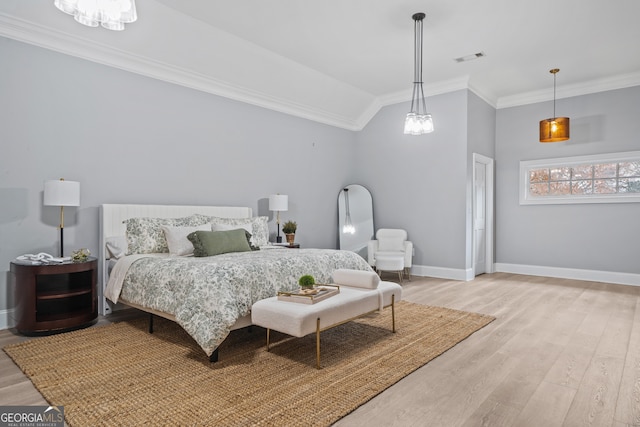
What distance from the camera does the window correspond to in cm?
561

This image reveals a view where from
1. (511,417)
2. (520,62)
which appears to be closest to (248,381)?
(511,417)

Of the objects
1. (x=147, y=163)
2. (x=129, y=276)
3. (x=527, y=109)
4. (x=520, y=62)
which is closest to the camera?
(x=129, y=276)

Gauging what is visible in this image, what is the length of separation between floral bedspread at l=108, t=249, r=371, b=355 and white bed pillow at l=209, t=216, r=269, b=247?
1.07 meters

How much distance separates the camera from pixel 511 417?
1.96 meters

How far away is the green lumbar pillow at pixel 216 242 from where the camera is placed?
3705 millimetres

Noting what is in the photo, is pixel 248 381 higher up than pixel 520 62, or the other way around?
pixel 520 62

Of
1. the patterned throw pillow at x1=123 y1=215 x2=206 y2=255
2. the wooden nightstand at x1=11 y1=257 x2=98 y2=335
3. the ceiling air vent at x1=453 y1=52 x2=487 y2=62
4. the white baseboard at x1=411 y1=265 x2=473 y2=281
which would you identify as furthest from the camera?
the white baseboard at x1=411 y1=265 x2=473 y2=281

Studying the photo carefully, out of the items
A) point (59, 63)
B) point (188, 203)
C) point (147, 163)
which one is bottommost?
point (188, 203)

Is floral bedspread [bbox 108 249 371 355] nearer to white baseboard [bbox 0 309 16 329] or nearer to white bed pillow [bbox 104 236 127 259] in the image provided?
white bed pillow [bbox 104 236 127 259]

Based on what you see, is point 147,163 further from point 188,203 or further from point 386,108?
point 386,108

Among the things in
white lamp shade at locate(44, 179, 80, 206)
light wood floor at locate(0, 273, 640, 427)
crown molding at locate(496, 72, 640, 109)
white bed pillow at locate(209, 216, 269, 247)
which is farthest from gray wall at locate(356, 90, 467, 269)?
white lamp shade at locate(44, 179, 80, 206)

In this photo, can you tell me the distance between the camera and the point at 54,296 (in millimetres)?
3199

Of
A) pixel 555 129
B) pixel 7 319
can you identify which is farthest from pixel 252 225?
pixel 555 129

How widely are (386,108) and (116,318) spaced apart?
5.28 metres
